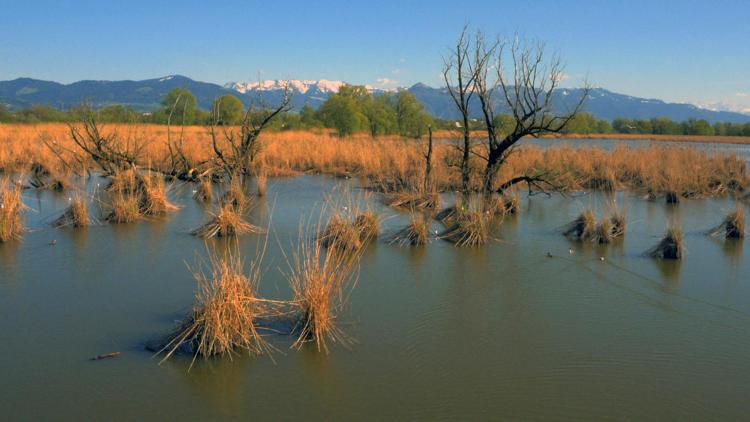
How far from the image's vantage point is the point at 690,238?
1039 centimetres

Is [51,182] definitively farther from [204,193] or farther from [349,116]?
[349,116]

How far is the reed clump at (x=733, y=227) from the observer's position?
10352 millimetres

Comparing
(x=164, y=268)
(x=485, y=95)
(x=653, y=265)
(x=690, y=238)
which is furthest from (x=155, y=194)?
(x=690, y=238)

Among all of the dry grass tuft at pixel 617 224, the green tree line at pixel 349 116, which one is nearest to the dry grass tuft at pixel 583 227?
the dry grass tuft at pixel 617 224

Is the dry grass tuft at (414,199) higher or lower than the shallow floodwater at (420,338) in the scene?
higher

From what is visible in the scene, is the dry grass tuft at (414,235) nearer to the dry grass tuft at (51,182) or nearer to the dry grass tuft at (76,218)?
the dry grass tuft at (76,218)

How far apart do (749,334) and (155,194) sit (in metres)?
9.98

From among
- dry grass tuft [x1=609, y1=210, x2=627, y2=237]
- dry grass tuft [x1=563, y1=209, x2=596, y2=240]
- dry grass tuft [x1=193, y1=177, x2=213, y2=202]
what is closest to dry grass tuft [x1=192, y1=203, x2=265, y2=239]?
dry grass tuft [x1=193, y1=177, x2=213, y2=202]

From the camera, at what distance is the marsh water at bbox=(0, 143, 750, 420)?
14.0 ft

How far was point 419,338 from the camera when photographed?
5.48m

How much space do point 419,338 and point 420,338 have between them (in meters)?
0.01

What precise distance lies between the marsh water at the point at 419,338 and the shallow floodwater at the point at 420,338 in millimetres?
19

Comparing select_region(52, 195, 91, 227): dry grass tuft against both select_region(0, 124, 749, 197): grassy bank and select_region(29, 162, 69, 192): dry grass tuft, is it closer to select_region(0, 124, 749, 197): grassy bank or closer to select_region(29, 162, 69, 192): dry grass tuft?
select_region(0, 124, 749, 197): grassy bank

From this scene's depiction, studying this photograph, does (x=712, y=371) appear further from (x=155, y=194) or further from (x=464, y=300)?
(x=155, y=194)
